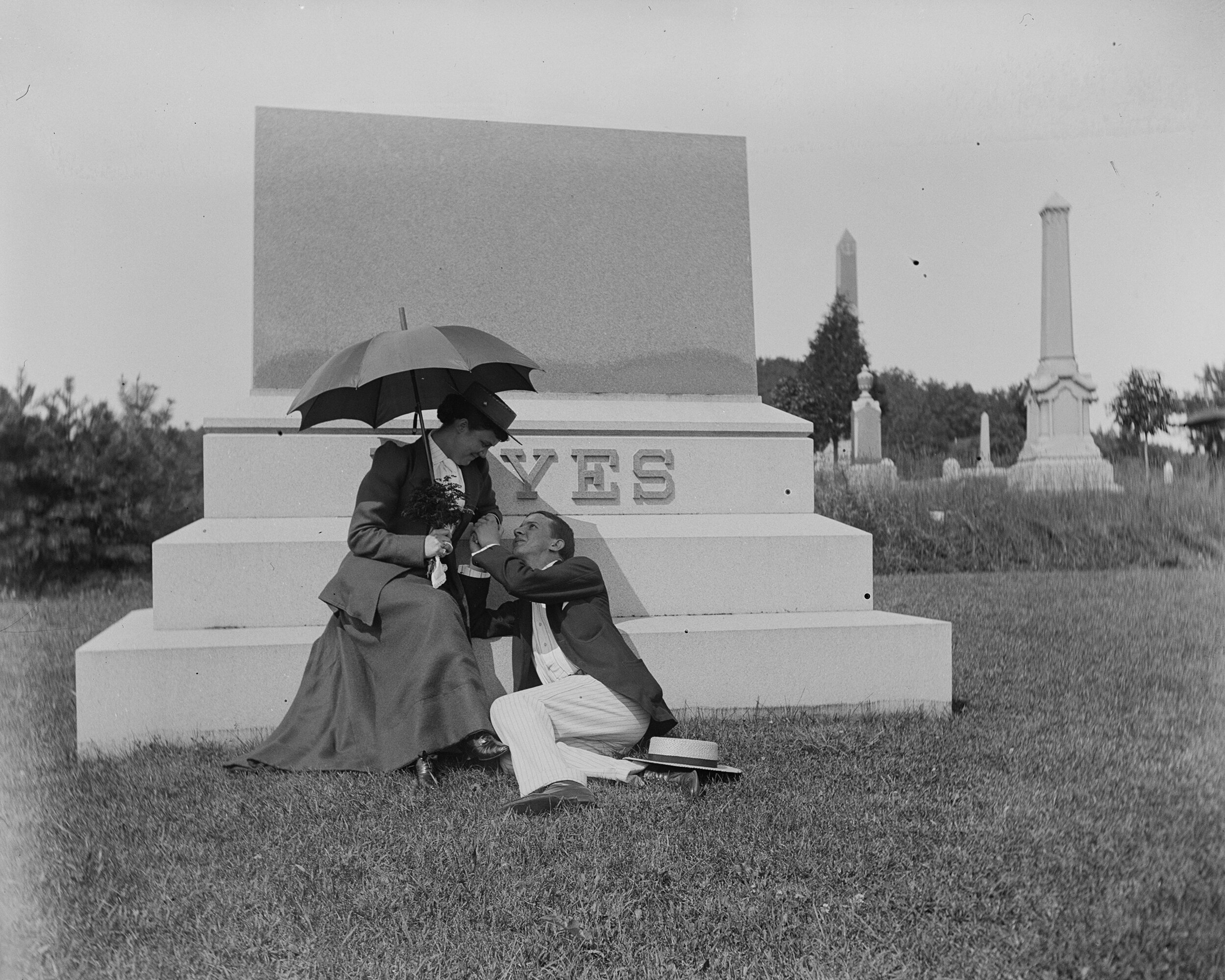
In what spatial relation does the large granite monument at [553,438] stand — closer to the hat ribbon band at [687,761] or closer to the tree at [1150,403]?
the hat ribbon band at [687,761]

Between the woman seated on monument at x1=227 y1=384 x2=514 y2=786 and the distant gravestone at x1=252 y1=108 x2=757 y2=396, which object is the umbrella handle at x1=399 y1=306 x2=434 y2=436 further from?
the distant gravestone at x1=252 y1=108 x2=757 y2=396

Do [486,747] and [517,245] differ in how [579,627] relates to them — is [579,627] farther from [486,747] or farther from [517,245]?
[517,245]

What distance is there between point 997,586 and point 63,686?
7781 millimetres

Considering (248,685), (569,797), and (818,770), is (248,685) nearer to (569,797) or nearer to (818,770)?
(569,797)

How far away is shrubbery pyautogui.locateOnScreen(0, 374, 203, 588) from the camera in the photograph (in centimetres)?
1032

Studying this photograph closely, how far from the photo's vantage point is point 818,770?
4.17m

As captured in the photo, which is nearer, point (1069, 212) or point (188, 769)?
point (188, 769)

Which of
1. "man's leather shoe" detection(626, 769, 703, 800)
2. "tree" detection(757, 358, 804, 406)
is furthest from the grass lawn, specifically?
"tree" detection(757, 358, 804, 406)

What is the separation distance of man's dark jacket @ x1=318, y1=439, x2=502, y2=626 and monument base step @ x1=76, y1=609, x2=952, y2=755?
1.17ft

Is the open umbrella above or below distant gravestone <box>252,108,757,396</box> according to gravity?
below

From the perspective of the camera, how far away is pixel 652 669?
16.3 feet

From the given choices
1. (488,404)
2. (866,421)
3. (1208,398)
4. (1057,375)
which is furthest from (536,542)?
(866,421)

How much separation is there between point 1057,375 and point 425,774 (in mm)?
20667

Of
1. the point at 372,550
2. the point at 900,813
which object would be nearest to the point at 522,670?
the point at 372,550
